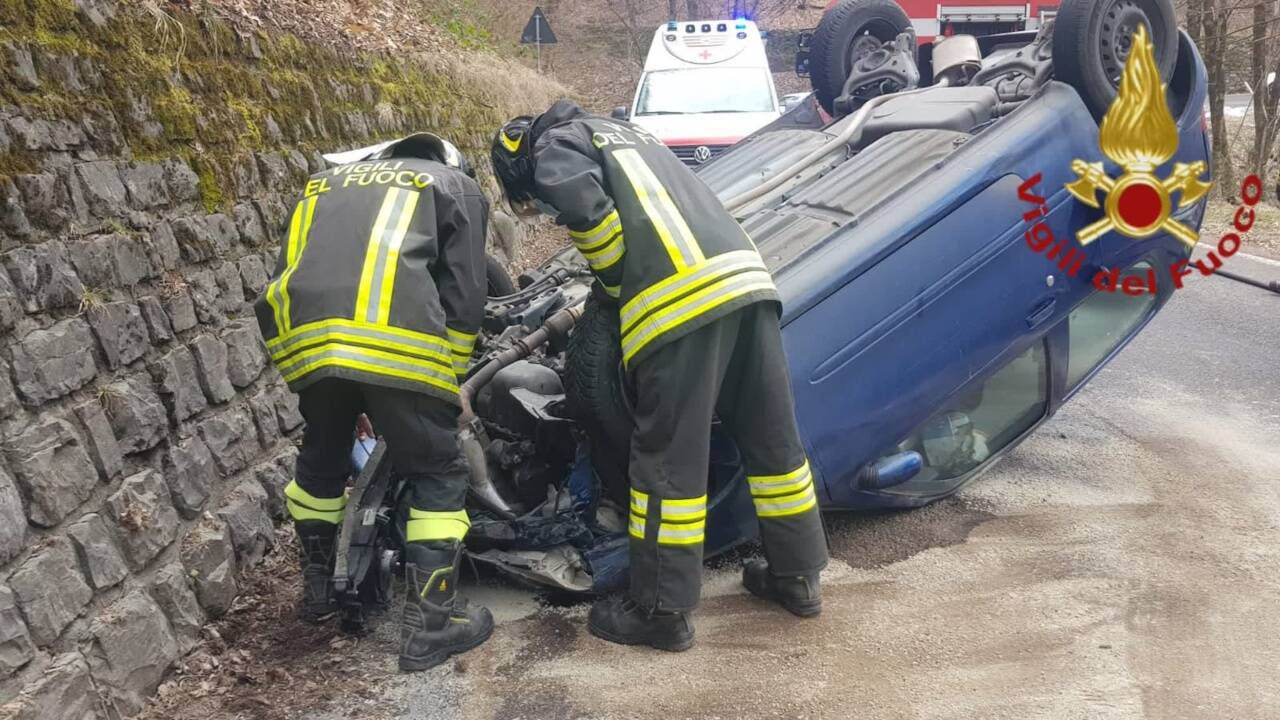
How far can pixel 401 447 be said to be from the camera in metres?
3.06

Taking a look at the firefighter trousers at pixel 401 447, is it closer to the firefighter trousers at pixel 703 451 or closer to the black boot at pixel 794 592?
the firefighter trousers at pixel 703 451

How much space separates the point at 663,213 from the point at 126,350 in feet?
5.51

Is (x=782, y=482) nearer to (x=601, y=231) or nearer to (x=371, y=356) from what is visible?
(x=601, y=231)

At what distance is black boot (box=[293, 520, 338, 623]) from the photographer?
338 cm

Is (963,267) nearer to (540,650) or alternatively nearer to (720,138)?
(540,650)

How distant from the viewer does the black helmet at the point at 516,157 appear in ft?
10.7

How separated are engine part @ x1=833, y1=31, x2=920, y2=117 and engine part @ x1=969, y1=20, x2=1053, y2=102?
0.57m

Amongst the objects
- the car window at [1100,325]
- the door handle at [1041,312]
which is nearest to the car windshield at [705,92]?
the car window at [1100,325]

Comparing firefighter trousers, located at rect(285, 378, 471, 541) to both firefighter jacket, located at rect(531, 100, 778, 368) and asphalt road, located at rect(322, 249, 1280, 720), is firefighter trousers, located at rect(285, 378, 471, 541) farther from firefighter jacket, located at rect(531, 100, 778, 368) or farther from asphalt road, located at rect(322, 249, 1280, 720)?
firefighter jacket, located at rect(531, 100, 778, 368)

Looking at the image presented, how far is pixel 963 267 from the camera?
3562 mm

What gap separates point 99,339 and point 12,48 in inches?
33.3

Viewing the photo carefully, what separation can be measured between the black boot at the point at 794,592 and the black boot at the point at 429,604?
100cm

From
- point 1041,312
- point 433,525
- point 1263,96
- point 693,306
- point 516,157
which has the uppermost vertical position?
point 516,157

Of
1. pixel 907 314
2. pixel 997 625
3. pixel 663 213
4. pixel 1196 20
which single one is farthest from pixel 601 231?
pixel 1196 20
